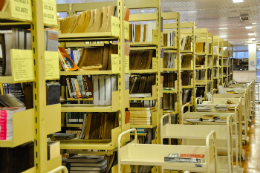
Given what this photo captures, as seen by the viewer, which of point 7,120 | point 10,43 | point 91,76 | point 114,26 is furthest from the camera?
point 91,76

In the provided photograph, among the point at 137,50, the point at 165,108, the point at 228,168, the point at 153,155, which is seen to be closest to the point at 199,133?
the point at 228,168

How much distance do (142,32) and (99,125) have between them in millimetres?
1489

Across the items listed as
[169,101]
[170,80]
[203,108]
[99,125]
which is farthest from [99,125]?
[203,108]

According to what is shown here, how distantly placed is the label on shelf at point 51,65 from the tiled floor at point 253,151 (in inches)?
162

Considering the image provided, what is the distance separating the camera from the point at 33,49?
224 cm

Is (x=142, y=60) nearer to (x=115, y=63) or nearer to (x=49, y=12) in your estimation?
(x=115, y=63)

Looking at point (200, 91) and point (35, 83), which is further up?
point (35, 83)

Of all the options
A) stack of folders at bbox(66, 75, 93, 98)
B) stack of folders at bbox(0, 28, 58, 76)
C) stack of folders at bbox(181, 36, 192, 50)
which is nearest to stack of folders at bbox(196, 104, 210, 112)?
stack of folders at bbox(181, 36, 192, 50)

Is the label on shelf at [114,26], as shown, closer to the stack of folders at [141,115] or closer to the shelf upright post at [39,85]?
the shelf upright post at [39,85]

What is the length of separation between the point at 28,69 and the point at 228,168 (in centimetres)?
276

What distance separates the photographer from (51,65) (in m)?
2.38

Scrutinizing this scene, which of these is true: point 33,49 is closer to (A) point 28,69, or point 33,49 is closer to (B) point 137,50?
(A) point 28,69

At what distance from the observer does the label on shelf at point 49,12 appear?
2.35 m

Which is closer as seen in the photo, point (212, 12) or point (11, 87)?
point (11, 87)
